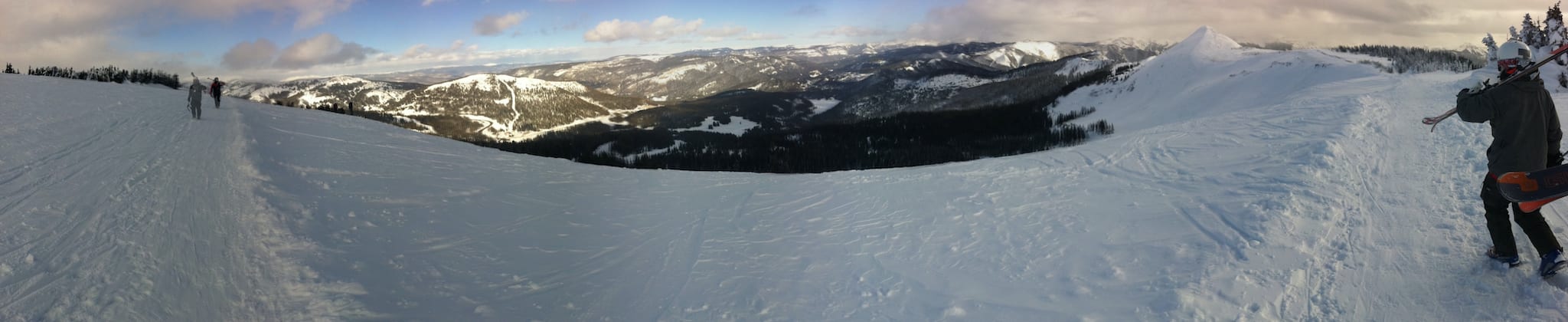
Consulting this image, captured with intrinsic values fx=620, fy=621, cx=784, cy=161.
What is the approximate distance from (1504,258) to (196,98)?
26.6 meters

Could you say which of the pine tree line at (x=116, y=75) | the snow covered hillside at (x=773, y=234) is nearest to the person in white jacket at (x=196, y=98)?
the snow covered hillside at (x=773, y=234)

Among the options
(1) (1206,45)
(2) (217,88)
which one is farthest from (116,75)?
(1) (1206,45)

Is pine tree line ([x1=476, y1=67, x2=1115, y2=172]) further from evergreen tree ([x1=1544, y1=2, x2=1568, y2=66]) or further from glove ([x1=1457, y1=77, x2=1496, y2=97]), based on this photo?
glove ([x1=1457, y1=77, x2=1496, y2=97])

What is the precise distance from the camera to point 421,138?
20.5m

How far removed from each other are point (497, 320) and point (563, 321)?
746 mm

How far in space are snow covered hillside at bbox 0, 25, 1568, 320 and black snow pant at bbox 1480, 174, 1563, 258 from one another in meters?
0.30

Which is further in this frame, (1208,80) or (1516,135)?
(1208,80)

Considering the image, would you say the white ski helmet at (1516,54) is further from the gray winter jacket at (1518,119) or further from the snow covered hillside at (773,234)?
the snow covered hillside at (773,234)

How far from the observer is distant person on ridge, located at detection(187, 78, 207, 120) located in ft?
58.3

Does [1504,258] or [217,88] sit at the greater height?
[217,88]

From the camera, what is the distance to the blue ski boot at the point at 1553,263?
518 cm

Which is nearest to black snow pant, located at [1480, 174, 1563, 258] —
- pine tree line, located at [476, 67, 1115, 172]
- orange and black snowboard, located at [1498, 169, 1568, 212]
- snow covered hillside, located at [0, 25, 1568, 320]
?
orange and black snowboard, located at [1498, 169, 1568, 212]

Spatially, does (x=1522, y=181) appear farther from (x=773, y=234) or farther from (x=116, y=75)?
(x=116, y=75)

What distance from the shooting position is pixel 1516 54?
214 inches
